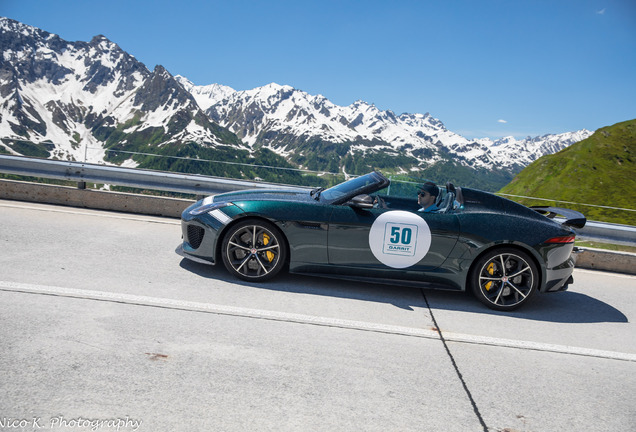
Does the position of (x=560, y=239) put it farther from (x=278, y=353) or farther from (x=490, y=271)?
(x=278, y=353)

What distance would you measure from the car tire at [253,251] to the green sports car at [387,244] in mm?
11

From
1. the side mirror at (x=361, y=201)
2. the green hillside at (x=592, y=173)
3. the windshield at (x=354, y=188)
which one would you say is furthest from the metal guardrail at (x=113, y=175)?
the green hillside at (x=592, y=173)

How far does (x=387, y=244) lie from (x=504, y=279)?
1.34 m

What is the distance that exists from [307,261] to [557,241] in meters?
2.70

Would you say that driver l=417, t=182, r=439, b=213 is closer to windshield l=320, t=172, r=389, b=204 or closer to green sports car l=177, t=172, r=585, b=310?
green sports car l=177, t=172, r=585, b=310

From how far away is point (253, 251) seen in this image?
4.76 meters

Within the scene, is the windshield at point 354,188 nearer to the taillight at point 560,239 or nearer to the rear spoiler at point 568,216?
the taillight at point 560,239

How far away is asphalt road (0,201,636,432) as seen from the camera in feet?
8.12

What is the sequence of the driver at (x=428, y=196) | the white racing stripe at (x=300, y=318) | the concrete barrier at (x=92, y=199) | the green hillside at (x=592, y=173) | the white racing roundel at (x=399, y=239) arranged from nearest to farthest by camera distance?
the white racing stripe at (x=300, y=318) → the white racing roundel at (x=399, y=239) → the driver at (x=428, y=196) → the concrete barrier at (x=92, y=199) → the green hillside at (x=592, y=173)

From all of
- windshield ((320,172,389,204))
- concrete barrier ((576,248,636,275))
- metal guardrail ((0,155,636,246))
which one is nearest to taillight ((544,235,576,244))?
windshield ((320,172,389,204))

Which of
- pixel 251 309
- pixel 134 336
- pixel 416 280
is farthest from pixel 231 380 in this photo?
pixel 416 280

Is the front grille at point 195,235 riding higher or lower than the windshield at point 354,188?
lower

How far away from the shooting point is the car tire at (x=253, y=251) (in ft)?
15.5

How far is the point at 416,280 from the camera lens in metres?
4.76
